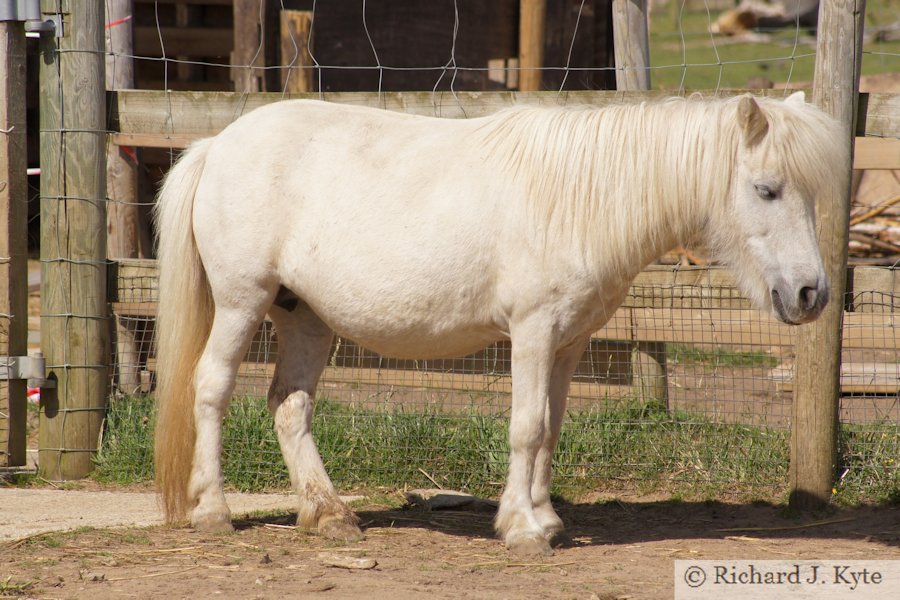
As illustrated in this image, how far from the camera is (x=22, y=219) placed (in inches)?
196

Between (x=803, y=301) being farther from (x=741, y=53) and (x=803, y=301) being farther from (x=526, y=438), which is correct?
(x=741, y=53)

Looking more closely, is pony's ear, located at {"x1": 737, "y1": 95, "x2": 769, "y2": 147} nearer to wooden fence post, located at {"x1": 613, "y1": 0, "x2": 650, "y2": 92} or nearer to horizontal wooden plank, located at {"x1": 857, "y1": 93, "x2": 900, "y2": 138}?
horizontal wooden plank, located at {"x1": 857, "y1": 93, "x2": 900, "y2": 138}

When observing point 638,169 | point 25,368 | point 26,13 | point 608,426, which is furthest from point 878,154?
point 25,368

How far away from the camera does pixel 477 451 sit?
4895 mm

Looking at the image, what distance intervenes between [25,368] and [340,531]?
2.06 m

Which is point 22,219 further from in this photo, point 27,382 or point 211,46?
point 211,46

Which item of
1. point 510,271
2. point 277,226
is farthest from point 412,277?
point 277,226

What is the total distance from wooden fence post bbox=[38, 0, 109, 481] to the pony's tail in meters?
0.94

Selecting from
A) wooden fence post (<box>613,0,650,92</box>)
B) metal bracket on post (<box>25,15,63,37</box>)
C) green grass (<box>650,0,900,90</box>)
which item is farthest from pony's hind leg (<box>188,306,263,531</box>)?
green grass (<box>650,0,900,90</box>)

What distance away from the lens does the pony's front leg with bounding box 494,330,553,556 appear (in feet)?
12.2

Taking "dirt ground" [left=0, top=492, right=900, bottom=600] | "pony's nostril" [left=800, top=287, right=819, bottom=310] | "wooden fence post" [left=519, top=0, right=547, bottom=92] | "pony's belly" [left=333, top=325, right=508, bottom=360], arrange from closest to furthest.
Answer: "dirt ground" [left=0, top=492, right=900, bottom=600], "pony's nostril" [left=800, top=287, right=819, bottom=310], "pony's belly" [left=333, top=325, right=508, bottom=360], "wooden fence post" [left=519, top=0, right=547, bottom=92]

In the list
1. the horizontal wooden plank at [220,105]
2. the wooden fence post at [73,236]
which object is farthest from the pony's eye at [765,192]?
the wooden fence post at [73,236]

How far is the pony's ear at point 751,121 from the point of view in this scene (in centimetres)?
344

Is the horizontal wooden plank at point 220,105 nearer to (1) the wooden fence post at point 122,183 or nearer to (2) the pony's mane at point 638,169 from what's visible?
(1) the wooden fence post at point 122,183
